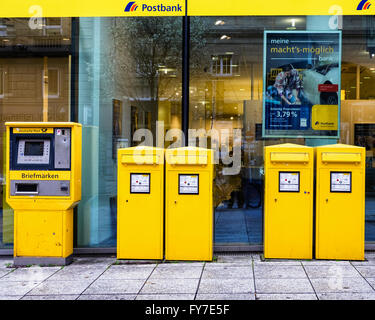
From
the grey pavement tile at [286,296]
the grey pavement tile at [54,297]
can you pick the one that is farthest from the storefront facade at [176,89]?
the grey pavement tile at [286,296]

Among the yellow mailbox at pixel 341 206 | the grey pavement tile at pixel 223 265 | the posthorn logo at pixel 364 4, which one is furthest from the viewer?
the posthorn logo at pixel 364 4

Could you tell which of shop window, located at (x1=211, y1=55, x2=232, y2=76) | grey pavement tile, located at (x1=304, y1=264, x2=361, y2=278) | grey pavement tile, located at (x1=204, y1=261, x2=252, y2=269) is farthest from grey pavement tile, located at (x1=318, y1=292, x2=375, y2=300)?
shop window, located at (x1=211, y1=55, x2=232, y2=76)

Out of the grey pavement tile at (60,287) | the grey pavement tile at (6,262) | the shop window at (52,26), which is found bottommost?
the grey pavement tile at (6,262)

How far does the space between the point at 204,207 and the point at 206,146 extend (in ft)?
4.75

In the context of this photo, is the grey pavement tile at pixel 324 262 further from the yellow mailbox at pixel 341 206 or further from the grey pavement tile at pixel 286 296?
the grey pavement tile at pixel 286 296

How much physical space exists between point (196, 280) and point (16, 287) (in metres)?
2.21

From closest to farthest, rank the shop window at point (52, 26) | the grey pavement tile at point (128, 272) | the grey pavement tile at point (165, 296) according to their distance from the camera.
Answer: the grey pavement tile at point (165, 296) → the grey pavement tile at point (128, 272) → the shop window at point (52, 26)

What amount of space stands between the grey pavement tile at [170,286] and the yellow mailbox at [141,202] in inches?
36.4

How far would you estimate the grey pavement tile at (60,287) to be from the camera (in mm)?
5301

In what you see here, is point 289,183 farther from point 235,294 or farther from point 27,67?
point 27,67

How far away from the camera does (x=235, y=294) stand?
5109 mm

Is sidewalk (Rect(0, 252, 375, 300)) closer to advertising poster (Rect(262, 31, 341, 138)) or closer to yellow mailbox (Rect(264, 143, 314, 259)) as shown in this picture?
yellow mailbox (Rect(264, 143, 314, 259))

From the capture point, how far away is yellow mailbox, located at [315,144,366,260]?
644 centimetres

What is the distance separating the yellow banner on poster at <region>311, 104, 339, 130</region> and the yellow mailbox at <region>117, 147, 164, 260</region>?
2.67m
